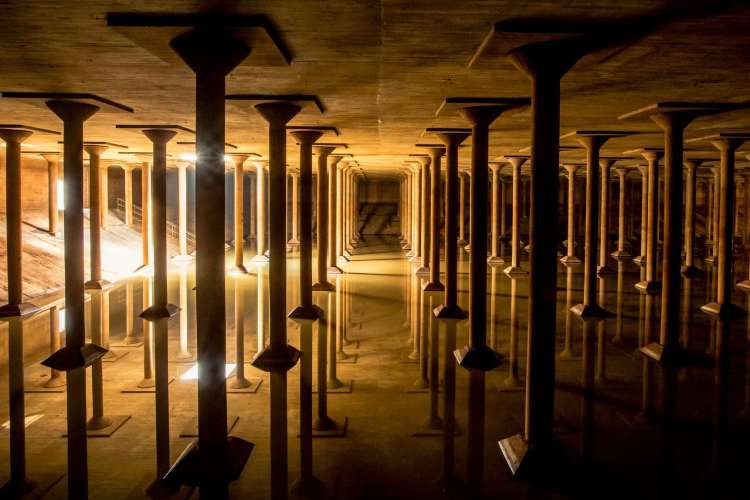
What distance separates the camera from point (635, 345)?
986 centimetres

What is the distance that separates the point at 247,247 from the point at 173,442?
87.1 feet

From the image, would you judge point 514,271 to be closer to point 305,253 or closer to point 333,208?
point 333,208

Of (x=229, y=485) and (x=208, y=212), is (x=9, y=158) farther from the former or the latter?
(x=229, y=485)

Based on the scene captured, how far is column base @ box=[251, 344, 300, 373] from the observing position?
8.43 metres

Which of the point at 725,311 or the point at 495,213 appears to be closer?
the point at 725,311

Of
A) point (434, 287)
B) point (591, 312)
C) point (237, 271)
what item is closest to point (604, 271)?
point (434, 287)

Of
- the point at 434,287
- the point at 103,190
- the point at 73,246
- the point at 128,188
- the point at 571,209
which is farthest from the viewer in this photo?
the point at 128,188

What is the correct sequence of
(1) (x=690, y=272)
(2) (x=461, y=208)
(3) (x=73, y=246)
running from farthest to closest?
(2) (x=461, y=208) → (1) (x=690, y=272) → (3) (x=73, y=246)

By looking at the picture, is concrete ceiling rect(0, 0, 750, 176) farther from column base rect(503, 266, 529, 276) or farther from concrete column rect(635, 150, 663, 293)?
column base rect(503, 266, 529, 276)

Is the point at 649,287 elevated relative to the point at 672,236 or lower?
lower

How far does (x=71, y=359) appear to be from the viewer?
28.1ft

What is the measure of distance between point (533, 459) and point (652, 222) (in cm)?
1085

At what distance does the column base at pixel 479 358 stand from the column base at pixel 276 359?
252 cm

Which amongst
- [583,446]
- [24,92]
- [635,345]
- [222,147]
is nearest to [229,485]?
[222,147]
